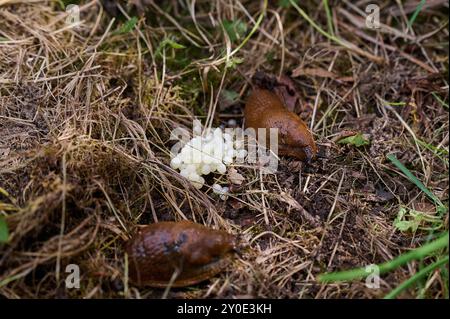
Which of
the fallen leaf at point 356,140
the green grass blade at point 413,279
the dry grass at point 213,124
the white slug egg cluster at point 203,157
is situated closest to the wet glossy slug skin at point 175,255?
the dry grass at point 213,124

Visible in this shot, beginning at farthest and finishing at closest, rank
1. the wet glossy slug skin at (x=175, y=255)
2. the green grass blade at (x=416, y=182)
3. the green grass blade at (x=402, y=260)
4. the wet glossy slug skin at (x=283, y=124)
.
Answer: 1. the wet glossy slug skin at (x=283, y=124)
2. the green grass blade at (x=416, y=182)
3. the wet glossy slug skin at (x=175, y=255)
4. the green grass blade at (x=402, y=260)

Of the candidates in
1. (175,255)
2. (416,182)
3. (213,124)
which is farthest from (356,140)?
(175,255)

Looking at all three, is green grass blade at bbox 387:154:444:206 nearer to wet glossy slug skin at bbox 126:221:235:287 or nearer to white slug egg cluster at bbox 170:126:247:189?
white slug egg cluster at bbox 170:126:247:189

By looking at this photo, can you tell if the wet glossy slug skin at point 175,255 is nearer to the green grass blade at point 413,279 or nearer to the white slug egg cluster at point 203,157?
the white slug egg cluster at point 203,157

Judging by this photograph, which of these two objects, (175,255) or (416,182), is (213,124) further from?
(416,182)

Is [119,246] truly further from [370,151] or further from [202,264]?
[370,151]
